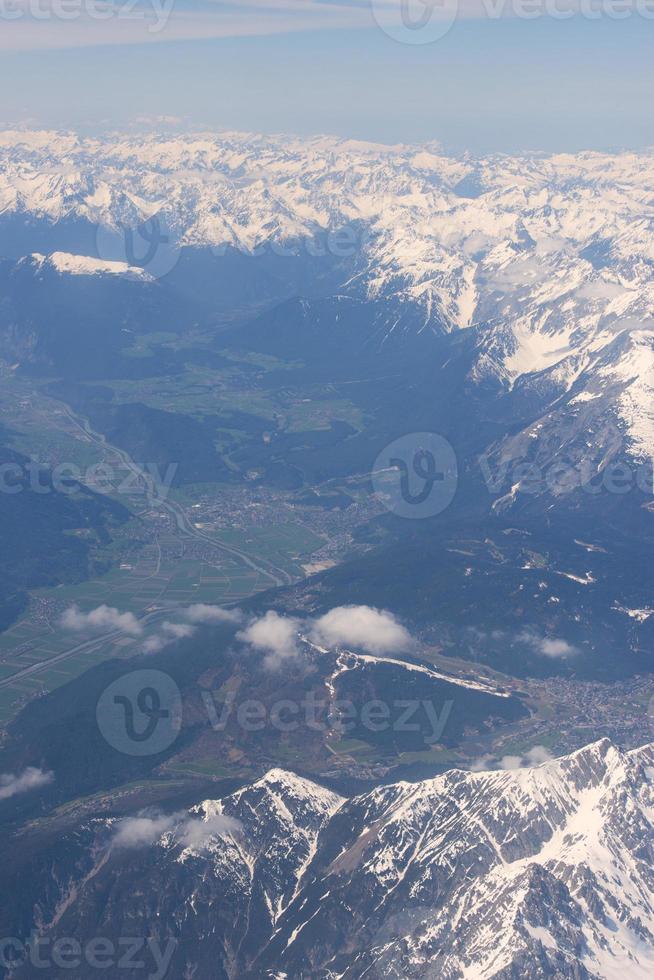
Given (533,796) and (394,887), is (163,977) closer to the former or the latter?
(394,887)

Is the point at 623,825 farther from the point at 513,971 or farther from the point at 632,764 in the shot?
the point at 513,971

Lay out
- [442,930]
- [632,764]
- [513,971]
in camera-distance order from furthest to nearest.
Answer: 1. [632,764]
2. [442,930]
3. [513,971]

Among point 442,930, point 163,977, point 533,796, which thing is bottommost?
point 163,977

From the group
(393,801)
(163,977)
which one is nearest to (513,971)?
(393,801)

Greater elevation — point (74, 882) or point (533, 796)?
point (533, 796)

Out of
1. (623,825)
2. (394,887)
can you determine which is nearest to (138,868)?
(394,887)

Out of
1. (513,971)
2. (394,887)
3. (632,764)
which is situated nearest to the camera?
(513,971)

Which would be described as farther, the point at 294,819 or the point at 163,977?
the point at 294,819
